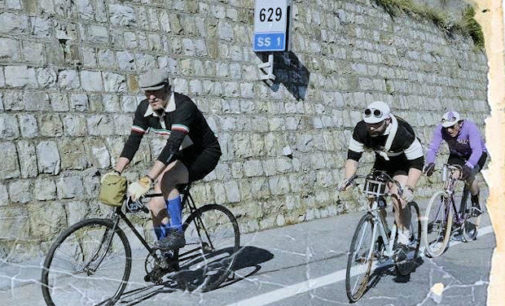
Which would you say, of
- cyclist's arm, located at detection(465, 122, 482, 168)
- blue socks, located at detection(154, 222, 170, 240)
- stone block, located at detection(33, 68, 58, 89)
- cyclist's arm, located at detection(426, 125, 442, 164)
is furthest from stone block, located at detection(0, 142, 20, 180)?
cyclist's arm, located at detection(465, 122, 482, 168)

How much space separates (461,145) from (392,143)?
2.55m

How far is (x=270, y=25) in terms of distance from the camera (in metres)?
9.51

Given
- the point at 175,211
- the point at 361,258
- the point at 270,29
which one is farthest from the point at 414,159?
the point at 270,29

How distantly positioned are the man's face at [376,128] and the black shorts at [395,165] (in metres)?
0.66

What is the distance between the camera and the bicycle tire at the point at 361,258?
16.8 feet

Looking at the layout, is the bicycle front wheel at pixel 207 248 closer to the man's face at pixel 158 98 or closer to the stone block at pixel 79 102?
the man's face at pixel 158 98

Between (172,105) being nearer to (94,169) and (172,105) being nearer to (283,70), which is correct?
(94,169)

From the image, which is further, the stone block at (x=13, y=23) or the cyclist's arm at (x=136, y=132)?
the stone block at (x=13, y=23)

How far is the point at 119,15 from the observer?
7535 mm

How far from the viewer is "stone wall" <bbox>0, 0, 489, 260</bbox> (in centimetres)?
627

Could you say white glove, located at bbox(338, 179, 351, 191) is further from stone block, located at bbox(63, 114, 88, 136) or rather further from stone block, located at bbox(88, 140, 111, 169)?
stone block, located at bbox(63, 114, 88, 136)

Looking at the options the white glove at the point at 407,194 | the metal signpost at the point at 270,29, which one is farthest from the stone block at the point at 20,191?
the metal signpost at the point at 270,29

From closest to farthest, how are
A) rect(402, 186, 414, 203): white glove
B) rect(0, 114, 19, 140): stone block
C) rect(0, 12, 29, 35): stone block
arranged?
rect(402, 186, 414, 203): white glove
rect(0, 114, 19, 140): stone block
rect(0, 12, 29, 35): stone block

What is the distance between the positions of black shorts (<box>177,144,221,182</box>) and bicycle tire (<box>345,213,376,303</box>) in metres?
1.47
